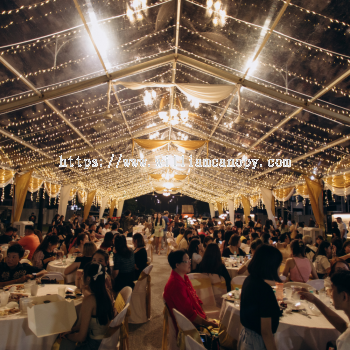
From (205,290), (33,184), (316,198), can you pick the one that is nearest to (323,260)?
(205,290)

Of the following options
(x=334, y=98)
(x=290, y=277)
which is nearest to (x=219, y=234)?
(x=290, y=277)

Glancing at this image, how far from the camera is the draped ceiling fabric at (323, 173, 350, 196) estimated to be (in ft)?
23.7

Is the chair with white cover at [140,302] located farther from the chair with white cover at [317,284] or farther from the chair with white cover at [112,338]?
the chair with white cover at [317,284]

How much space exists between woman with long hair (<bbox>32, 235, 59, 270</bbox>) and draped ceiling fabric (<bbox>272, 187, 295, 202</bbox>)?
9.30 meters

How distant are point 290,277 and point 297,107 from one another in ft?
10.8

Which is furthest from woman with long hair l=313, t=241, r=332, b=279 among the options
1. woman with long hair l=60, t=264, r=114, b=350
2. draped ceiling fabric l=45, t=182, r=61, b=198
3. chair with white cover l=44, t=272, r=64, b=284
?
draped ceiling fabric l=45, t=182, r=61, b=198

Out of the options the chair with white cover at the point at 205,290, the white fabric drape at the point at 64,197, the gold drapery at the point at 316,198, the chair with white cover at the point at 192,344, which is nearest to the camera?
the chair with white cover at the point at 192,344

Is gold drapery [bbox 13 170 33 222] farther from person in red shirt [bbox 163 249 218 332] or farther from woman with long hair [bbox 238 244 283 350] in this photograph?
woman with long hair [bbox 238 244 283 350]

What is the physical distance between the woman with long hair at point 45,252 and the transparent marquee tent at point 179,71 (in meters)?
2.58

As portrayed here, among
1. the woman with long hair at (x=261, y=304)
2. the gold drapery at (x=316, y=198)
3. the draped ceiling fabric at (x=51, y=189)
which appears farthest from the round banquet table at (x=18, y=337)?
the draped ceiling fabric at (x=51, y=189)

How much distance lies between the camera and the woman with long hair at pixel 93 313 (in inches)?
83.7

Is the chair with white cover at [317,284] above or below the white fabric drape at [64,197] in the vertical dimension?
below

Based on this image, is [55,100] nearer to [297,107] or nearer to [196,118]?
[196,118]

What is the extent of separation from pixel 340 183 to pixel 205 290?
5.79 meters
